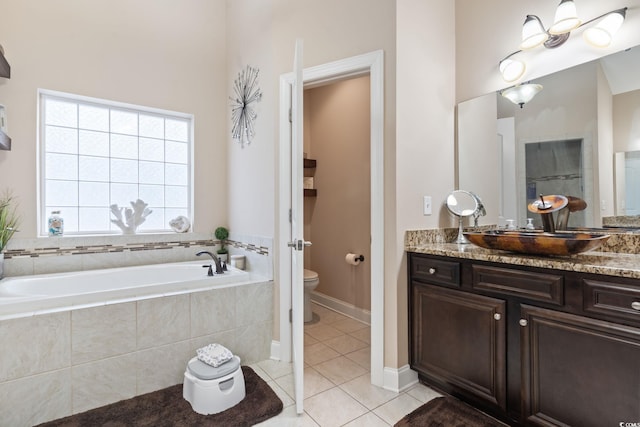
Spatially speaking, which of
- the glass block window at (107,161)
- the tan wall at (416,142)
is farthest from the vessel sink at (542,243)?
the glass block window at (107,161)

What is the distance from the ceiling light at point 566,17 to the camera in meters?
1.71

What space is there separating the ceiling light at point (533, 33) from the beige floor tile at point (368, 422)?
2384 mm

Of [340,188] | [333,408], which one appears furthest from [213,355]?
[340,188]

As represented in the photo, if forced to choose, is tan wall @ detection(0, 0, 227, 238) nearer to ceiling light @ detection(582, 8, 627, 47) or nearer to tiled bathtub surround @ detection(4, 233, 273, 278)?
tiled bathtub surround @ detection(4, 233, 273, 278)

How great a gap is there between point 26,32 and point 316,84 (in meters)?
2.33

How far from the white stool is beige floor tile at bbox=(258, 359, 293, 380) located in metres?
0.35

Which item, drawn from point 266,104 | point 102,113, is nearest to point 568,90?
point 266,104

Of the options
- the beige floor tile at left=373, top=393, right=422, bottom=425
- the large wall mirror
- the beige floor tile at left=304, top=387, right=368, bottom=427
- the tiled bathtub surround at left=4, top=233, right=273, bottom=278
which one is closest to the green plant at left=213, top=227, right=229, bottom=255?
the tiled bathtub surround at left=4, top=233, right=273, bottom=278

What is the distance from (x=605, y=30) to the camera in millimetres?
1666

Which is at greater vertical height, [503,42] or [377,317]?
[503,42]

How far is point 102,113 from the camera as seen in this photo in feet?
9.24

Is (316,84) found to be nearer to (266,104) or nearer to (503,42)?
(266,104)

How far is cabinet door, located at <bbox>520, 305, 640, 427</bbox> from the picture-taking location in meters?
1.19

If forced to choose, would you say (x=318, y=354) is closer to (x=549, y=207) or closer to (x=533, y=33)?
(x=549, y=207)
